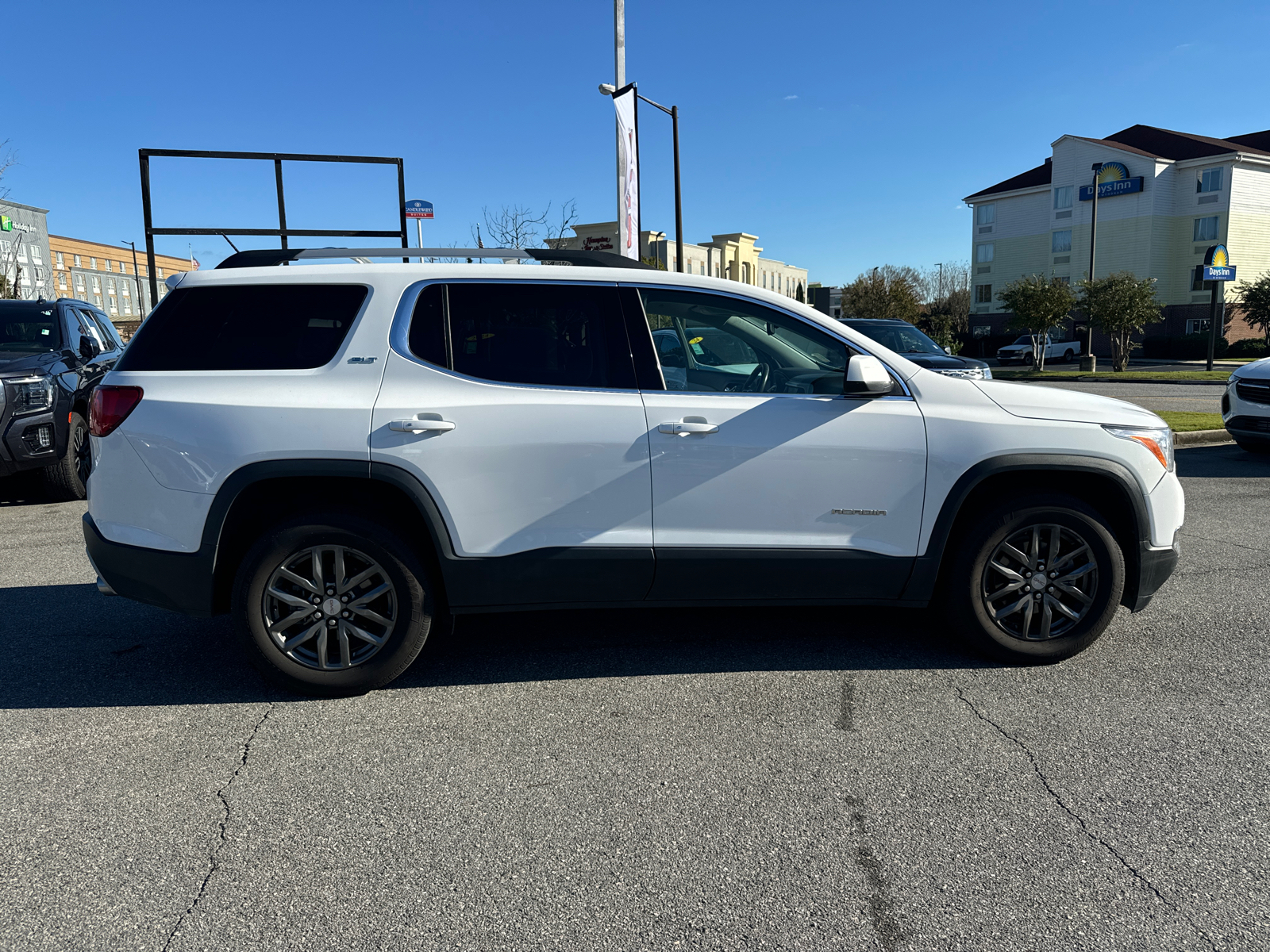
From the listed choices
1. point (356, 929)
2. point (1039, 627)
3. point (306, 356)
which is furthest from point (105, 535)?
point (1039, 627)

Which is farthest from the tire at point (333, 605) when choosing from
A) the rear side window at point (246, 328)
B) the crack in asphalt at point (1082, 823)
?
the crack in asphalt at point (1082, 823)

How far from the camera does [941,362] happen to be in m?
12.0

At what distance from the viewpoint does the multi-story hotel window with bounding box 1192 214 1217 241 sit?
51.0 m

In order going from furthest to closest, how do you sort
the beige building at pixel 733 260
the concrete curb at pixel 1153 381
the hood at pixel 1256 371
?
the beige building at pixel 733 260
the concrete curb at pixel 1153 381
the hood at pixel 1256 371

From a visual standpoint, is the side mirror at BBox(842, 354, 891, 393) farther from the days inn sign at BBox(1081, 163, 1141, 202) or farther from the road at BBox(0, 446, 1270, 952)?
the days inn sign at BBox(1081, 163, 1141, 202)

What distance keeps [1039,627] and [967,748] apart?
1061 mm

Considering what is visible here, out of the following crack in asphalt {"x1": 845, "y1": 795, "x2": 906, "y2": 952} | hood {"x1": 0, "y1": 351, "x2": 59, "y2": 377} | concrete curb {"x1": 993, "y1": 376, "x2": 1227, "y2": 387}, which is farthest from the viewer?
concrete curb {"x1": 993, "y1": 376, "x2": 1227, "y2": 387}

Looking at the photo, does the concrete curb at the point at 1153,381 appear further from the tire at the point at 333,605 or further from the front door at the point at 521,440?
the tire at the point at 333,605

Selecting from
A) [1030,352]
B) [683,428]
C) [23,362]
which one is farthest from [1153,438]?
[1030,352]

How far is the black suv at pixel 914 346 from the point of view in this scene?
1216 cm

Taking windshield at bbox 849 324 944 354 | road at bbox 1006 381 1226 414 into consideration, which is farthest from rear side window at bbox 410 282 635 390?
road at bbox 1006 381 1226 414

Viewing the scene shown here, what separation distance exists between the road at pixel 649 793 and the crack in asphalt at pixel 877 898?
11mm

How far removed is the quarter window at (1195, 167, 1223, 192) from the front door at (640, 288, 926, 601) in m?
58.8

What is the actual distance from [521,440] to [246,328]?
4.22 ft
